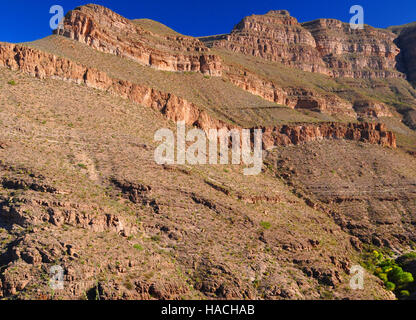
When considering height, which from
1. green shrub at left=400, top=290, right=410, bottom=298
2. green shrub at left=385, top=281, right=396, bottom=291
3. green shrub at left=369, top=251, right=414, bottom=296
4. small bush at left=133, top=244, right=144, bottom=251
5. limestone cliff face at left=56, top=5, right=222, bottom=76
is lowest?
green shrub at left=400, top=290, right=410, bottom=298

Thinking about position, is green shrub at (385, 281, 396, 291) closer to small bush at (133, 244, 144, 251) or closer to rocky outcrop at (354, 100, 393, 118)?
small bush at (133, 244, 144, 251)

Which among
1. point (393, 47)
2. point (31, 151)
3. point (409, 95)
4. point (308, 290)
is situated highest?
point (393, 47)

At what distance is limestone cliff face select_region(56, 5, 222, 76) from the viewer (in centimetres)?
6197

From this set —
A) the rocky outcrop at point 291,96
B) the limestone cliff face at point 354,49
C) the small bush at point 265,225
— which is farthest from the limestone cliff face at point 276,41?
the small bush at point 265,225

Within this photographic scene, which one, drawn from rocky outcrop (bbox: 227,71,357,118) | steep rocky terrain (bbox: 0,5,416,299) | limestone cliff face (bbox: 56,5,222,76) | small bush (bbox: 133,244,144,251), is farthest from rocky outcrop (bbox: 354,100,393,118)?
small bush (bbox: 133,244,144,251)

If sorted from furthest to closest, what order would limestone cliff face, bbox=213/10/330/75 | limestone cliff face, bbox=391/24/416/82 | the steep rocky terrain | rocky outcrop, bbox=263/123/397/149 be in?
limestone cliff face, bbox=391/24/416/82
limestone cliff face, bbox=213/10/330/75
rocky outcrop, bbox=263/123/397/149
the steep rocky terrain

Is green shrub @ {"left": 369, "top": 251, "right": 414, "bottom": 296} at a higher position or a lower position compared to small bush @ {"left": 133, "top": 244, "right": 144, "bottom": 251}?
lower

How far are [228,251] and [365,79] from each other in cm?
12820

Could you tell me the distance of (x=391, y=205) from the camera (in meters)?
45.4

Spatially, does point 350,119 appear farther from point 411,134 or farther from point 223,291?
point 223,291

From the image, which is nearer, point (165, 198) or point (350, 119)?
point (165, 198)

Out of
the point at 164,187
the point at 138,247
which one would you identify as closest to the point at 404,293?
the point at 164,187

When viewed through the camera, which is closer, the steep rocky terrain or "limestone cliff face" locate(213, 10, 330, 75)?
the steep rocky terrain
